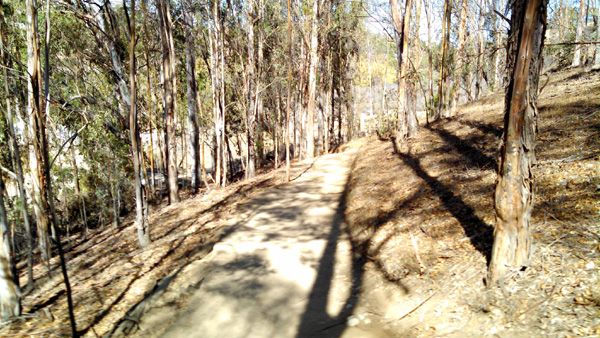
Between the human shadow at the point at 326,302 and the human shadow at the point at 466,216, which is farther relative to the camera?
the human shadow at the point at 466,216

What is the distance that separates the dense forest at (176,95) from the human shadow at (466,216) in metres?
0.12

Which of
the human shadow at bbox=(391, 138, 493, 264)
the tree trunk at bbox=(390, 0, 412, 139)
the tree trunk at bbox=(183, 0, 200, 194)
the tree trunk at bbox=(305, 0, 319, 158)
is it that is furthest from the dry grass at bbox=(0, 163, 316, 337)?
the tree trunk at bbox=(183, 0, 200, 194)

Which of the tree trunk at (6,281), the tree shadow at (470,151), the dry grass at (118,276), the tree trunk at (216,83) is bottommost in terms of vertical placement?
the dry grass at (118,276)

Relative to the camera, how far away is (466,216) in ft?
20.8

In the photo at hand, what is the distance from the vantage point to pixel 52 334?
5.23 m

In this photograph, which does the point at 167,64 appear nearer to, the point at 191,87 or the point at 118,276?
the point at 191,87

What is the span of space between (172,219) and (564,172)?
9691 millimetres

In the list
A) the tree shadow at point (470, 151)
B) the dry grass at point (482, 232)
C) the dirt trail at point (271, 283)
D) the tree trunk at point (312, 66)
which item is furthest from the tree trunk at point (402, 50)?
the dirt trail at point (271, 283)

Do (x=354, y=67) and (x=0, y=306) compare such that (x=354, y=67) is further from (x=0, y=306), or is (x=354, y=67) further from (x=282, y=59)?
(x=0, y=306)

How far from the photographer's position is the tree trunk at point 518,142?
12.5 ft

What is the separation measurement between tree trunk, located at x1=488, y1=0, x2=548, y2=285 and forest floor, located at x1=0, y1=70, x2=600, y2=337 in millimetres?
341

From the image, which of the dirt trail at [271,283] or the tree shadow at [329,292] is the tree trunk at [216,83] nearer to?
the dirt trail at [271,283]

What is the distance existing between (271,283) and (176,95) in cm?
1395

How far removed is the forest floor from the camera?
4.20 m
